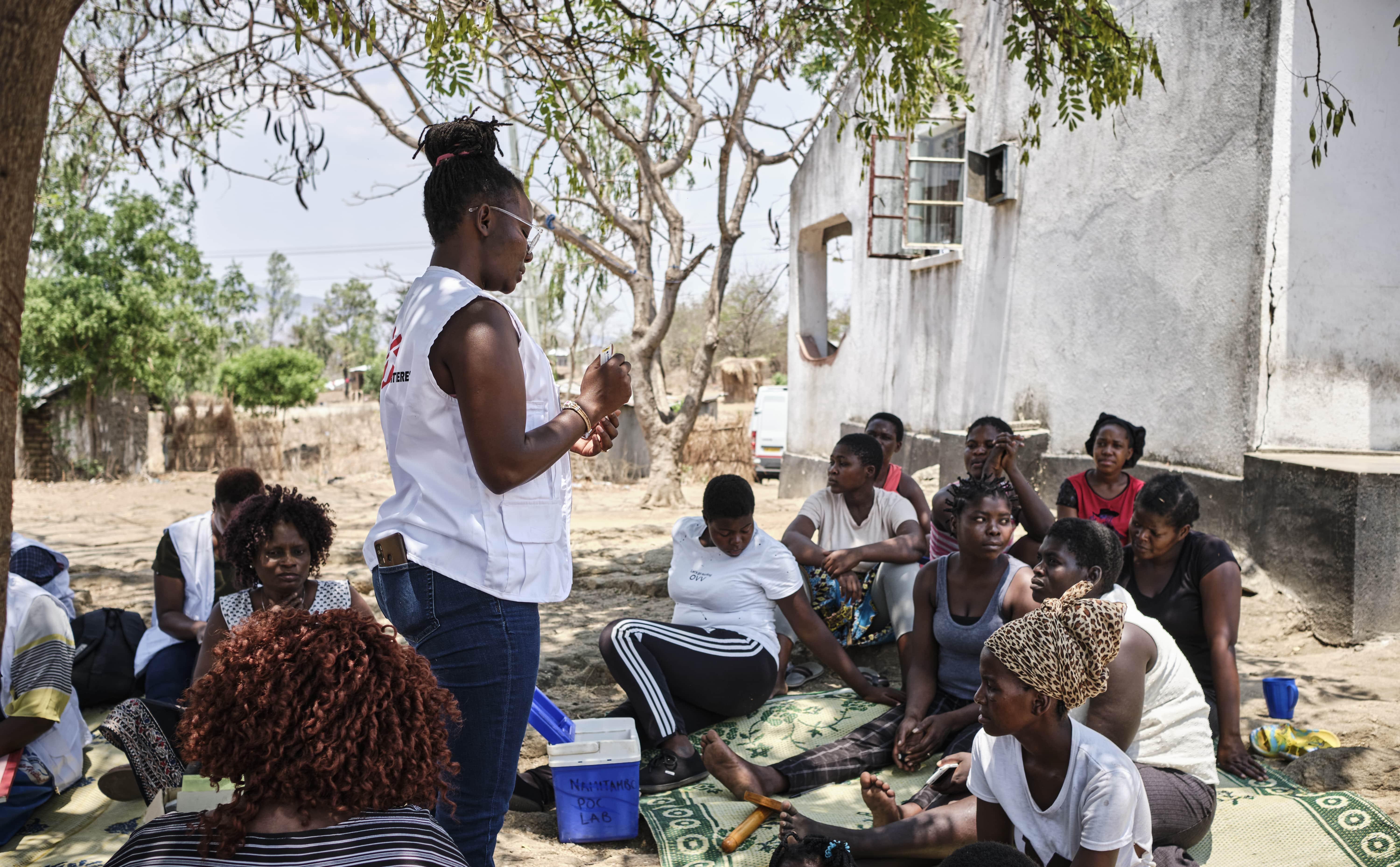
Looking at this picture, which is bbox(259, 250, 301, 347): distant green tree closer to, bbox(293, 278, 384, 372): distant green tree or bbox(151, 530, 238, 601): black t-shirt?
bbox(293, 278, 384, 372): distant green tree

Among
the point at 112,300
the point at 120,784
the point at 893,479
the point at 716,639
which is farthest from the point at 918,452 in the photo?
the point at 112,300

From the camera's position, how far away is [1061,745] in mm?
2402

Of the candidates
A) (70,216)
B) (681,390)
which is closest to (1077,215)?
(70,216)

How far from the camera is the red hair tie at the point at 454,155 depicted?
80.7 inches

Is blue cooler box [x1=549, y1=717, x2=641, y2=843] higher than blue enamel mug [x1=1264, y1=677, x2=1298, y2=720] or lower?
lower

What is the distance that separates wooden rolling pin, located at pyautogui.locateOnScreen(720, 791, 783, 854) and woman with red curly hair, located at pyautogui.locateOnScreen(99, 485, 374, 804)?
1437mm

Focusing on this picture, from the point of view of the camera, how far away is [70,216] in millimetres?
17703

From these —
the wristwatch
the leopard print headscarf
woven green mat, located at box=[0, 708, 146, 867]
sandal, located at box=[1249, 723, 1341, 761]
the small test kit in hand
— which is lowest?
woven green mat, located at box=[0, 708, 146, 867]

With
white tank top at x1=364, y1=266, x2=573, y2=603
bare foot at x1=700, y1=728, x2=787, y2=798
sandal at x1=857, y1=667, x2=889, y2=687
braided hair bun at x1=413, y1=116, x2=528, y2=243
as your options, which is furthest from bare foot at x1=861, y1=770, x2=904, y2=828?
braided hair bun at x1=413, y1=116, x2=528, y2=243

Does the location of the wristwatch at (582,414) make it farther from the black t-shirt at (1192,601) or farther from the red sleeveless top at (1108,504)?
the red sleeveless top at (1108,504)

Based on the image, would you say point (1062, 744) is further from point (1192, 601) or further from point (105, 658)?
point (105, 658)

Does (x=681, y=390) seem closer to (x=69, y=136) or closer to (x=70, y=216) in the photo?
(x=70, y=216)

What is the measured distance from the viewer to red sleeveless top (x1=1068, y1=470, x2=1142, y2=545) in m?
4.93

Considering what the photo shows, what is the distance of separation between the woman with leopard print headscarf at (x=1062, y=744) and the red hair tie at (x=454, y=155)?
1512 mm
